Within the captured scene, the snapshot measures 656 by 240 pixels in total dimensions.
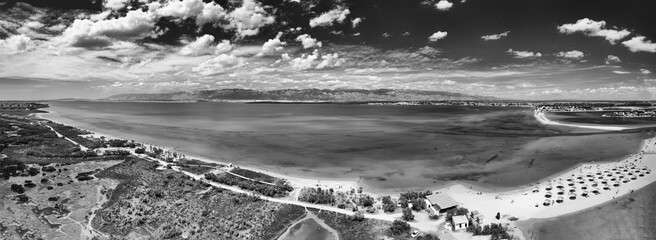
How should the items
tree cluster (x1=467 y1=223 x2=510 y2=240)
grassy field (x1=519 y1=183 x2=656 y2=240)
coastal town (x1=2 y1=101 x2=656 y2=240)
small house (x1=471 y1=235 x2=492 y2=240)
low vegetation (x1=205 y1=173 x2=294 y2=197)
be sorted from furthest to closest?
low vegetation (x1=205 y1=173 x2=294 y2=197) < coastal town (x1=2 y1=101 x2=656 y2=240) < grassy field (x1=519 y1=183 x2=656 y2=240) < small house (x1=471 y1=235 x2=492 y2=240) < tree cluster (x1=467 y1=223 x2=510 y2=240)

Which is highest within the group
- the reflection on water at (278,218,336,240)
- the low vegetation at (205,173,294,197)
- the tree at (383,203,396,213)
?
the tree at (383,203,396,213)

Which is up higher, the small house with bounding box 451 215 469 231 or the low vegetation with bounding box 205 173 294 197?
the small house with bounding box 451 215 469 231

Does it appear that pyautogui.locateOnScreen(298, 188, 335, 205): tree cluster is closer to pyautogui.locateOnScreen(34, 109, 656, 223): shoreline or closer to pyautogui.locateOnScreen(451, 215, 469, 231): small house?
pyautogui.locateOnScreen(34, 109, 656, 223): shoreline

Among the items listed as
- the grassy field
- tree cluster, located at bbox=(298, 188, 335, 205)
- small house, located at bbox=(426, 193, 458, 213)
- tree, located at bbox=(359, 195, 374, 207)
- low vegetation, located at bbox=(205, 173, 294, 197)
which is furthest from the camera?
low vegetation, located at bbox=(205, 173, 294, 197)

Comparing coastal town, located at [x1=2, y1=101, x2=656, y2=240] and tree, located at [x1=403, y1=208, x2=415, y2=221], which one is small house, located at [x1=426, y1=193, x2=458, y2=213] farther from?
tree, located at [x1=403, y1=208, x2=415, y2=221]

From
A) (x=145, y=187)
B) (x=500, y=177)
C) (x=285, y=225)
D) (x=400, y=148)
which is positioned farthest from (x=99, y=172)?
(x=500, y=177)

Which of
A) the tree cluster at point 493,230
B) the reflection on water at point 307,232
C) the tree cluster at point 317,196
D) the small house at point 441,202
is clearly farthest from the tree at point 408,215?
the tree cluster at point 317,196

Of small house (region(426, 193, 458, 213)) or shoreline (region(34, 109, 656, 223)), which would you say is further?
shoreline (region(34, 109, 656, 223))

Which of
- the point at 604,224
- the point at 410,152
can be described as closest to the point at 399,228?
the point at 604,224

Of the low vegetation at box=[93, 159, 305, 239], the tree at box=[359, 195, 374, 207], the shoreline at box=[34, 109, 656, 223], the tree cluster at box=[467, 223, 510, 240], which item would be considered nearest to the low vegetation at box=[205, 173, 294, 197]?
the shoreline at box=[34, 109, 656, 223]
